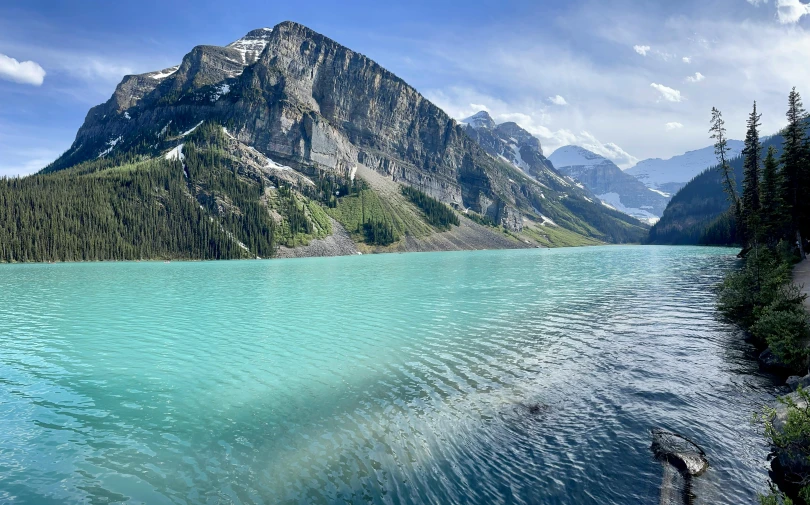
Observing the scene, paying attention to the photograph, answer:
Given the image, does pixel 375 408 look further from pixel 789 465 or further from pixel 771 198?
pixel 771 198

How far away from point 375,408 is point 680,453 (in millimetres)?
11098

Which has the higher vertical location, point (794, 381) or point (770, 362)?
point (794, 381)

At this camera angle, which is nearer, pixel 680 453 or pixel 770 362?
pixel 680 453

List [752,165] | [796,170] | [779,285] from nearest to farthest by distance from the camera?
[779,285]
[796,170]
[752,165]

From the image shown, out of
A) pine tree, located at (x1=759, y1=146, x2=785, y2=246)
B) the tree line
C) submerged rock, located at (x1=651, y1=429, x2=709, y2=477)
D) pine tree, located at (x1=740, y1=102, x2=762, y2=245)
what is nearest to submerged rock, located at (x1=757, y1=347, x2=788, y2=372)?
the tree line

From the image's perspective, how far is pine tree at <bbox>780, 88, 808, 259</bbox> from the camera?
6066 centimetres

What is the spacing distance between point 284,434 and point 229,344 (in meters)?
16.7

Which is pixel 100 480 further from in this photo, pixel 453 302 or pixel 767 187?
pixel 767 187

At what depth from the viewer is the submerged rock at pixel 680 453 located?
39.7 ft

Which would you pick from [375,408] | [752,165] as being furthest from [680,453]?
[752,165]

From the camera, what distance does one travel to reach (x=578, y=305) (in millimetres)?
43375

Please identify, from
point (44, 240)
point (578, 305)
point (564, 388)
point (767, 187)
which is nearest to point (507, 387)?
point (564, 388)

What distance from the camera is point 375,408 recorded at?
17375 mm

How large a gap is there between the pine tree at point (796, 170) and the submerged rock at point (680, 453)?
67063 millimetres
